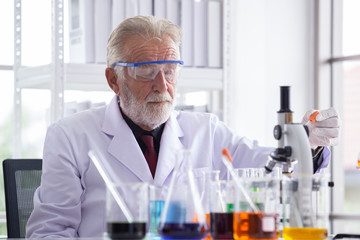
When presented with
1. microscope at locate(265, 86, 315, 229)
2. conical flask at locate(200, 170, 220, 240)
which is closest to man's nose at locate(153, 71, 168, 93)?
microscope at locate(265, 86, 315, 229)

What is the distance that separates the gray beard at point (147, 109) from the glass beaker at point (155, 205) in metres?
0.74

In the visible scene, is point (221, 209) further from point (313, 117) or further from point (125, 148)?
point (125, 148)

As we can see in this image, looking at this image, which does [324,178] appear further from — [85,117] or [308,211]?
[85,117]

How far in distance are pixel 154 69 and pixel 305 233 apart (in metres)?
0.90

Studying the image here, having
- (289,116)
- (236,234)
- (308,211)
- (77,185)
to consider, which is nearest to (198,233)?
(236,234)

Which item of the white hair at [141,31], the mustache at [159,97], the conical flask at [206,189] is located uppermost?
the white hair at [141,31]

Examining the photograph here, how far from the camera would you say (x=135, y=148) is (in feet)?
7.24

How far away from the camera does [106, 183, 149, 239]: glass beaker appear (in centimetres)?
135

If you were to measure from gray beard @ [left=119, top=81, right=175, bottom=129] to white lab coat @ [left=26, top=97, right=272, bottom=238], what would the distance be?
43mm

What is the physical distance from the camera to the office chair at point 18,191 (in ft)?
7.50

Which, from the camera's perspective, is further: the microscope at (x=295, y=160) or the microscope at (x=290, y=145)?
the microscope at (x=290, y=145)

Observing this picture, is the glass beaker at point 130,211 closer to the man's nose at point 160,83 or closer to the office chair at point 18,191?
the man's nose at point 160,83

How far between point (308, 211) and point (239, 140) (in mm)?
980

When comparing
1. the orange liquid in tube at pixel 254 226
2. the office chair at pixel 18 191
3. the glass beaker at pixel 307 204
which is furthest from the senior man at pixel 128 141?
the orange liquid in tube at pixel 254 226
